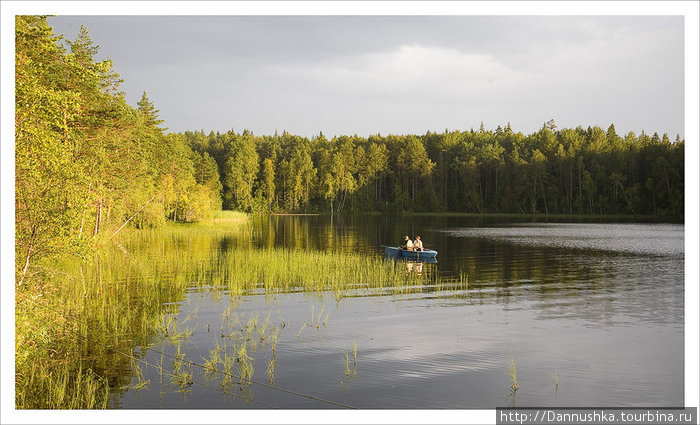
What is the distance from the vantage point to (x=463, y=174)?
134 m

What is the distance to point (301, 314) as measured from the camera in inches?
684

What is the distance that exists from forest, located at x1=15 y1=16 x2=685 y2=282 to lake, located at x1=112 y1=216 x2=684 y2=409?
14.8ft

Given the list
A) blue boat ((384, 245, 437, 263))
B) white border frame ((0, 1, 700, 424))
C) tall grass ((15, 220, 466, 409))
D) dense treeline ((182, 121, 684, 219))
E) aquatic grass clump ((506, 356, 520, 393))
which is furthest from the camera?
dense treeline ((182, 121, 684, 219))

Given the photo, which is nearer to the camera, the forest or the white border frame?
the white border frame

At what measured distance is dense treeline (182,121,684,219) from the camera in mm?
108375

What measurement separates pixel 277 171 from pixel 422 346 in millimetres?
131177

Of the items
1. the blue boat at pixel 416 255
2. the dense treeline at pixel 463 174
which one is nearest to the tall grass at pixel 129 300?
the blue boat at pixel 416 255

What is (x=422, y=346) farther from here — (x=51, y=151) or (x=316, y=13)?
(x=51, y=151)

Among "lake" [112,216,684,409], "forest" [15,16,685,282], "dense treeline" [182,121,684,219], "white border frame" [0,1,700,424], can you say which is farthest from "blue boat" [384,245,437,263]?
"dense treeline" [182,121,684,219]

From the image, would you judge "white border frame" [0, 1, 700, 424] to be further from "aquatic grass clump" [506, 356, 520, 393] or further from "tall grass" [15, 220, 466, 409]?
"aquatic grass clump" [506, 356, 520, 393]

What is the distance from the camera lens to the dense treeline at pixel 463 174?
108375mm

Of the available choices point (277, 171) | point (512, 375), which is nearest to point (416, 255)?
point (512, 375)

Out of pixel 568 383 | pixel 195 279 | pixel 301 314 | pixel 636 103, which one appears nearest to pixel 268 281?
pixel 195 279

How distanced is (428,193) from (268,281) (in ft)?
397
